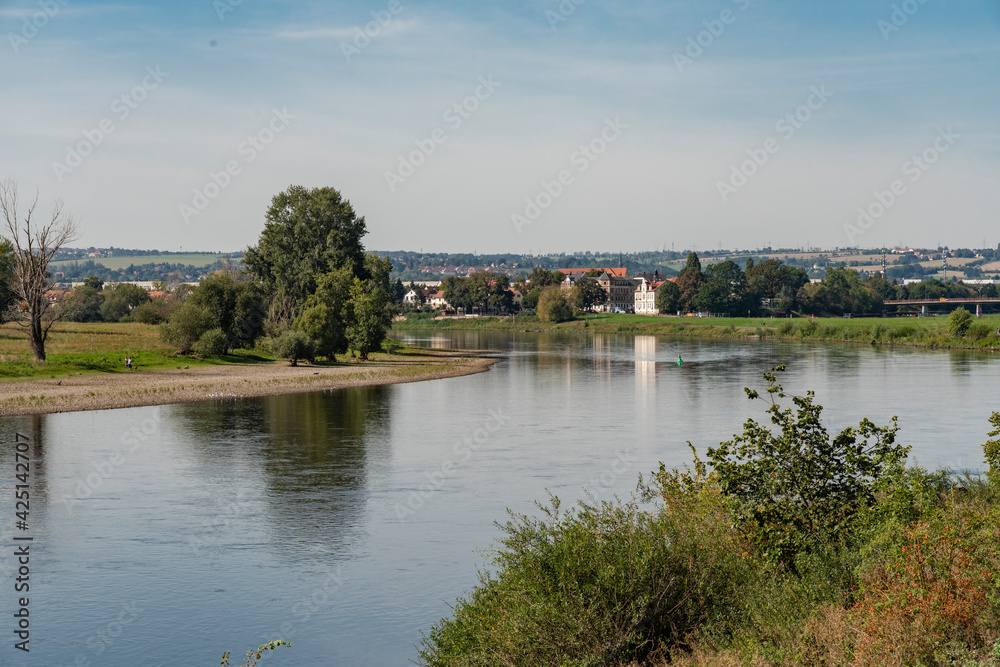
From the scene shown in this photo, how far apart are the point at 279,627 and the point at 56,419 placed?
3314 centimetres

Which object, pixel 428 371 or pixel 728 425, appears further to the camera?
pixel 428 371

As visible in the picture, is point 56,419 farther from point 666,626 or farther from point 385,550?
point 666,626

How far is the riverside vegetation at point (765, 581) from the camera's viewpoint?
507 inches

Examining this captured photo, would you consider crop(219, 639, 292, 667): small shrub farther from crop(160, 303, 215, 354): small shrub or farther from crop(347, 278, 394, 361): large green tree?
crop(347, 278, 394, 361): large green tree

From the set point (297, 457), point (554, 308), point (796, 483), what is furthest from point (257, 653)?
point (554, 308)

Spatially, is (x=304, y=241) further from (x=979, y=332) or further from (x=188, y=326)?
(x=979, y=332)

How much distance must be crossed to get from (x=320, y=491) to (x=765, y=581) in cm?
1825

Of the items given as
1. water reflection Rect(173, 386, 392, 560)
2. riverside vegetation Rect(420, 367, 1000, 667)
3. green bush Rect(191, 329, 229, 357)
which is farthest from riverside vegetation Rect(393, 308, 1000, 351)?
riverside vegetation Rect(420, 367, 1000, 667)

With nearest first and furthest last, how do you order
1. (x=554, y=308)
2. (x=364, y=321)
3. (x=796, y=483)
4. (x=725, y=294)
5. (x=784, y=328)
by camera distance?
(x=796, y=483), (x=364, y=321), (x=784, y=328), (x=554, y=308), (x=725, y=294)

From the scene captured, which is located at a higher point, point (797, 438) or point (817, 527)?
point (797, 438)

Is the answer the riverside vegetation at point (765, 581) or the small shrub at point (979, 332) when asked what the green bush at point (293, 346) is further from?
the small shrub at point (979, 332)

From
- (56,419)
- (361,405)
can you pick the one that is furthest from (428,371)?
(56,419)

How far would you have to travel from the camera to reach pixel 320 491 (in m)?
30.5

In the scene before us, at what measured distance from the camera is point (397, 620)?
1930 cm
